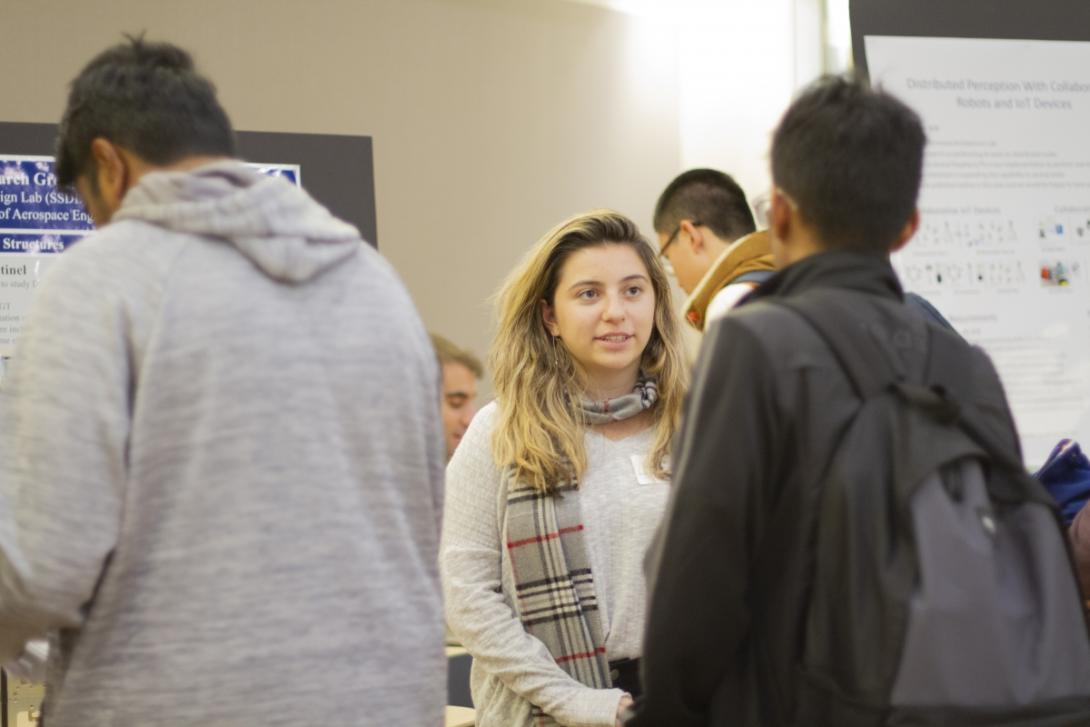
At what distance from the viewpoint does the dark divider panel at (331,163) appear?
364 centimetres

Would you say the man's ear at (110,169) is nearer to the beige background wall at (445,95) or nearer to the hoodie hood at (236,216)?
the hoodie hood at (236,216)

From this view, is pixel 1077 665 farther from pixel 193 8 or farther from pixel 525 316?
pixel 193 8

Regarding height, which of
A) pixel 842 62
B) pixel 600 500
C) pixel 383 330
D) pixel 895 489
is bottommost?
→ pixel 600 500

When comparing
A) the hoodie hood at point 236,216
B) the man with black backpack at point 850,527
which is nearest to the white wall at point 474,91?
the hoodie hood at point 236,216

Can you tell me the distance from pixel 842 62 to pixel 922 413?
3.86 meters

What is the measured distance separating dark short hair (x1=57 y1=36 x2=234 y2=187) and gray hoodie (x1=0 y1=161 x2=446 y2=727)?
6 cm

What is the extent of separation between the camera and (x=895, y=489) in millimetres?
1323

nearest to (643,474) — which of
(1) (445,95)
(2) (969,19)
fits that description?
(2) (969,19)

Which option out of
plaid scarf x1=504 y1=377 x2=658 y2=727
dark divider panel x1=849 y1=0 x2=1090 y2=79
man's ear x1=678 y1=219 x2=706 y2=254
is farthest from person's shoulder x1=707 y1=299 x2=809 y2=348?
dark divider panel x1=849 y1=0 x2=1090 y2=79

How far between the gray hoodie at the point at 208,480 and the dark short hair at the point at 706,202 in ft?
8.17

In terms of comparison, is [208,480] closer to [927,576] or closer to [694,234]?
[927,576]

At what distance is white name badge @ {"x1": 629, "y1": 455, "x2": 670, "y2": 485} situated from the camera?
7.75ft

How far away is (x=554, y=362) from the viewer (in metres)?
2.52

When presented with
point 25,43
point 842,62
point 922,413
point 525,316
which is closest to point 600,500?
point 525,316
